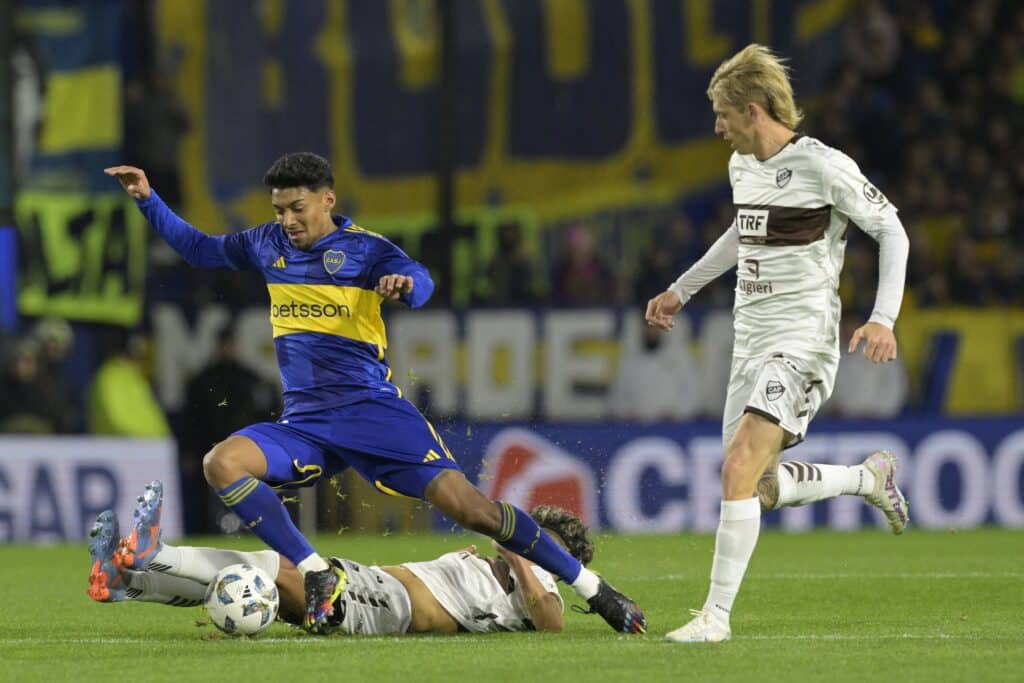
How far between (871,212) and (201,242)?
2.69 m

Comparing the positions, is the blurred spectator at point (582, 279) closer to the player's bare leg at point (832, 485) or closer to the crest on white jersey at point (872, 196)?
the player's bare leg at point (832, 485)

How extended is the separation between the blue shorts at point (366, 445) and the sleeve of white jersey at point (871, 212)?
178 cm

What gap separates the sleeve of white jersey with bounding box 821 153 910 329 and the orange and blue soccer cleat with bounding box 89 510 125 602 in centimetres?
292

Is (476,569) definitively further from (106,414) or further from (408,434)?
(106,414)

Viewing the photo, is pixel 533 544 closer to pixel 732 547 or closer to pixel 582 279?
pixel 732 547

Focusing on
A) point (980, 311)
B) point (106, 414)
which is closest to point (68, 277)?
point (106, 414)

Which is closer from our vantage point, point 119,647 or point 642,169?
point 119,647

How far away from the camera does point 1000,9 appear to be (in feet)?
62.0

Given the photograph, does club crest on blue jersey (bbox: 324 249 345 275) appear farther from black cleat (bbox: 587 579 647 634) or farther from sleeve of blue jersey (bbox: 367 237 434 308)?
black cleat (bbox: 587 579 647 634)

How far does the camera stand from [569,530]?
305 inches

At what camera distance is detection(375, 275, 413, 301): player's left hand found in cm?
702

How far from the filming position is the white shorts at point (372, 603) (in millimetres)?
7305

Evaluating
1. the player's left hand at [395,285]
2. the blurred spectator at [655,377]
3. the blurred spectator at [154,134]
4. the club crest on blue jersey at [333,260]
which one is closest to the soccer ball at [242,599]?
the player's left hand at [395,285]

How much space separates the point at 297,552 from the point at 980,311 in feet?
32.3
